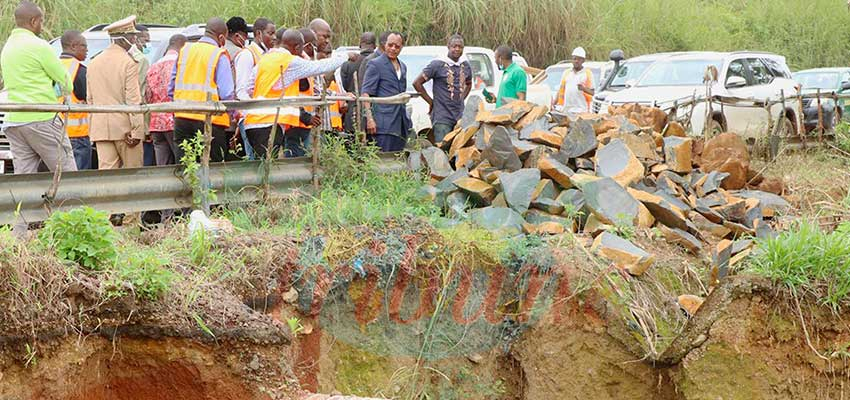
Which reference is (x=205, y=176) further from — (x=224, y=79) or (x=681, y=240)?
(x=681, y=240)

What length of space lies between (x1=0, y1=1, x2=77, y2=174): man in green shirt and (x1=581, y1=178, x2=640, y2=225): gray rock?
13.8ft

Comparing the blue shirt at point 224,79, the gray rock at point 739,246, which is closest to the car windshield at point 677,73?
the gray rock at point 739,246

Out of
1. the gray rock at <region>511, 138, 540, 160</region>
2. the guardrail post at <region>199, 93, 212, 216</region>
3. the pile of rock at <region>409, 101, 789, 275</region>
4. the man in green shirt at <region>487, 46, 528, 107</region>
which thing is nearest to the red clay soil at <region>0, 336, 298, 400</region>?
the guardrail post at <region>199, 93, 212, 216</region>

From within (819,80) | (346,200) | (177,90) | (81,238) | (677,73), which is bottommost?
(819,80)

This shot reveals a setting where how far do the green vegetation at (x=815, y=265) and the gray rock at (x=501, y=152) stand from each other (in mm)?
2566

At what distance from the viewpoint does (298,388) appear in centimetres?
611

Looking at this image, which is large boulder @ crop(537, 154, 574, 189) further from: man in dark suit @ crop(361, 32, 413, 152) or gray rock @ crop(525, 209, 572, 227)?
man in dark suit @ crop(361, 32, 413, 152)

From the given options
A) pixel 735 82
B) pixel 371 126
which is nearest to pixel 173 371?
pixel 371 126

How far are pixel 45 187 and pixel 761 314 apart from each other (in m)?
5.11

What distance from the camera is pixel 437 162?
32.1 feet

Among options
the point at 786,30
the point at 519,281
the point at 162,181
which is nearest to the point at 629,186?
the point at 519,281

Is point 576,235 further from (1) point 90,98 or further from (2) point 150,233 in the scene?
(1) point 90,98

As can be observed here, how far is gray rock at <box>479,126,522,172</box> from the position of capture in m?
9.49

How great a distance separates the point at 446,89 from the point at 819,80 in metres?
13.4
